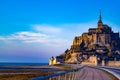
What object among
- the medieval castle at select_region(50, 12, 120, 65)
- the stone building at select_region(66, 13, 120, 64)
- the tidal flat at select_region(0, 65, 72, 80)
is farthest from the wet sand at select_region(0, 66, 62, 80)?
the stone building at select_region(66, 13, 120, 64)

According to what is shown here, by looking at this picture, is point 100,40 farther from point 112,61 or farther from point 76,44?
point 112,61

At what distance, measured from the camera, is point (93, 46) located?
7121 inches

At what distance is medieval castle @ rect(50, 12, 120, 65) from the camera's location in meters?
169

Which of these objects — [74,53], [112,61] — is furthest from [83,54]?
[112,61]

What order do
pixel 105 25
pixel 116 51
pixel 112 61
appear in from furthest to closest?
pixel 105 25, pixel 116 51, pixel 112 61

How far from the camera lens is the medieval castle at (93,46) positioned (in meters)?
169

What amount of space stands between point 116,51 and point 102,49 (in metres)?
7.86

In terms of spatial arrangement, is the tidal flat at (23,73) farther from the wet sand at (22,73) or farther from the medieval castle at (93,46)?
the medieval castle at (93,46)

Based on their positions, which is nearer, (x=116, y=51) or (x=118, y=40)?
(x=116, y=51)

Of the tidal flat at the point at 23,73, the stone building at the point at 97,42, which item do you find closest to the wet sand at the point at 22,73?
the tidal flat at the point at 23,73

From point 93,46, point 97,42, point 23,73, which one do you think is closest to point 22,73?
point 23,73

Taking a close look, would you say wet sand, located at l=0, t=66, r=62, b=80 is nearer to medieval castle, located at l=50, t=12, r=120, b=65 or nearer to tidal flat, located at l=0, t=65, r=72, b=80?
tidal flat, located at l=0, t=65, r=72, b=80

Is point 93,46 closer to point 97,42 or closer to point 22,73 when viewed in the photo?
point 97,42

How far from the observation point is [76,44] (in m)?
193
